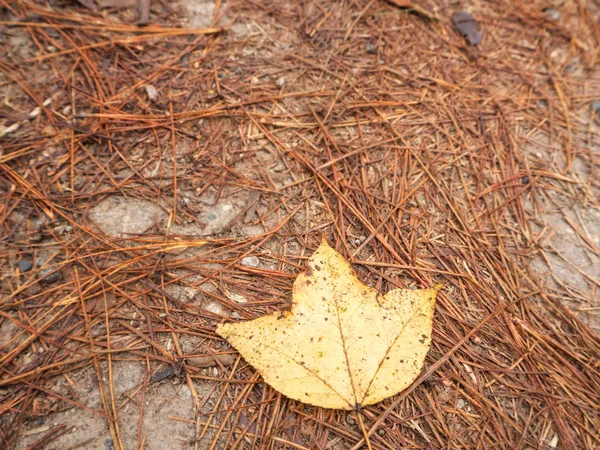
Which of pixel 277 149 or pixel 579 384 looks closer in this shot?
pixel 579 384

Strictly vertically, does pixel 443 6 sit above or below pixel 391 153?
above

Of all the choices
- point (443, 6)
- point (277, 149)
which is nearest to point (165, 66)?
point (277, 149)

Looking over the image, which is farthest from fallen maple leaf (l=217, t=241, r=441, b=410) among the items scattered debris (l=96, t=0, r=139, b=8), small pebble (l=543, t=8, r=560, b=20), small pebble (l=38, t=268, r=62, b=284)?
small pebble (l=543, t=8, r=560, b=20)

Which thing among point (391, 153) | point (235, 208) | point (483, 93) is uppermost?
point (483, 93)

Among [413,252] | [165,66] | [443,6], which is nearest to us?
[413,252]

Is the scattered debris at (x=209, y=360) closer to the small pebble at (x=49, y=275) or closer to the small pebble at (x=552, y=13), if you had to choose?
the small pebble at (x=49, y=275)

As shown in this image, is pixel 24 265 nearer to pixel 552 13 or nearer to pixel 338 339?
pixel 338 339

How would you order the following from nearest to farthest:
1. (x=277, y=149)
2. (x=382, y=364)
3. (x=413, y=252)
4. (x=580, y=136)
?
(x=382, y=364) < (x=413, y=252) < (x=277, y=149) < (x=580, y=136)

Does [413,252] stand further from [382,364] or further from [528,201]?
[528,201]
